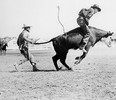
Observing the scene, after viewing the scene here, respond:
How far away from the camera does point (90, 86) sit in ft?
27.0

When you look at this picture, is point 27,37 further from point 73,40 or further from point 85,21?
point 85,21

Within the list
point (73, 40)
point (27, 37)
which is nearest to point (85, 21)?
point (73, 40)

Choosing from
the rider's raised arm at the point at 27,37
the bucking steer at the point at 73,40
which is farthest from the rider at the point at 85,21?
the rider's raised arm at the point at 27,37

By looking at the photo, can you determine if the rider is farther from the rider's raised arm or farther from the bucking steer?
the rider's raised arm

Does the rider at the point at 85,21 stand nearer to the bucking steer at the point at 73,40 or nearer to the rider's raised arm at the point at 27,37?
the bucking steer at the point at 73,40

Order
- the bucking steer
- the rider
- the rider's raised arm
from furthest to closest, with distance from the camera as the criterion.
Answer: the rider's raised arm, the bucking steer, the rider

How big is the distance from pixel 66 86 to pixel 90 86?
0.62 metres

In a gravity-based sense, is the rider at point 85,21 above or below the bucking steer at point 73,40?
above

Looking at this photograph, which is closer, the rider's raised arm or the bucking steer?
the bucking steer

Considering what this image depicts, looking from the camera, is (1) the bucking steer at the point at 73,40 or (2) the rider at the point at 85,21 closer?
(2) the rider at the point at 85,21

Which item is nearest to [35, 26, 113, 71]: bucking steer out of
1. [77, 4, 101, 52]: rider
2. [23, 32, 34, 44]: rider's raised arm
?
[77, 4, 101, 52]: rider

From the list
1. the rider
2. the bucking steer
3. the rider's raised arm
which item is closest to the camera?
the rider

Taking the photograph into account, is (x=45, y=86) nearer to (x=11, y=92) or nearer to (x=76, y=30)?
(x=11, y=92)

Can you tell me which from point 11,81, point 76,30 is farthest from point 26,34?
point 11,81
